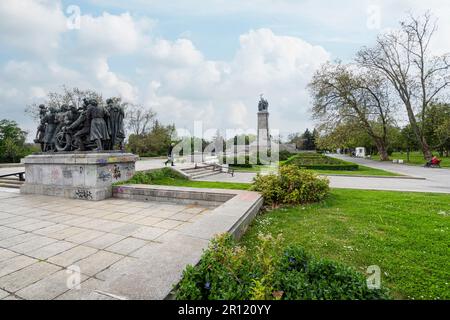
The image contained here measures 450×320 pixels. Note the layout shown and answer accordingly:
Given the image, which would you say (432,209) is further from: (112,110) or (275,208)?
(112,110)

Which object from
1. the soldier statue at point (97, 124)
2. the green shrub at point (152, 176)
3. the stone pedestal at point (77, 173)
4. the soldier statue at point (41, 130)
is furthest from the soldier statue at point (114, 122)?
the soldier statue at point (41, 130)

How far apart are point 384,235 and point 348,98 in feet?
85.3

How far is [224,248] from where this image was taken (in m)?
2.32

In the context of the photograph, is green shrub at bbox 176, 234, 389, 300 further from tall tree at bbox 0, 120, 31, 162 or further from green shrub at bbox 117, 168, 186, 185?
tall tree at bbox 0, 120, 31, 162

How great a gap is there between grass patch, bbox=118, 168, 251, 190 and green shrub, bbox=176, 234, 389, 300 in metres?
5.65

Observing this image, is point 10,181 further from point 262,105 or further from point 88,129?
point 262,105

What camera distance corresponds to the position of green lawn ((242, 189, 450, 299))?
2.62 m

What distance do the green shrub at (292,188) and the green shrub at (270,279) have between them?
3.99 m

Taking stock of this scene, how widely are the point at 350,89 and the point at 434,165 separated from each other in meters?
10.9

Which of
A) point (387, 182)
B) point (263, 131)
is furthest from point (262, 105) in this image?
point (387, 182)

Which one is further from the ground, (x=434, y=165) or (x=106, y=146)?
(x=106, y=146)

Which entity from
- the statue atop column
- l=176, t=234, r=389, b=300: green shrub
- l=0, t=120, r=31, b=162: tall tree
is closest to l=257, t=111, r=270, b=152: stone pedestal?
the statue atop column

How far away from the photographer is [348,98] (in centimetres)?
2569
